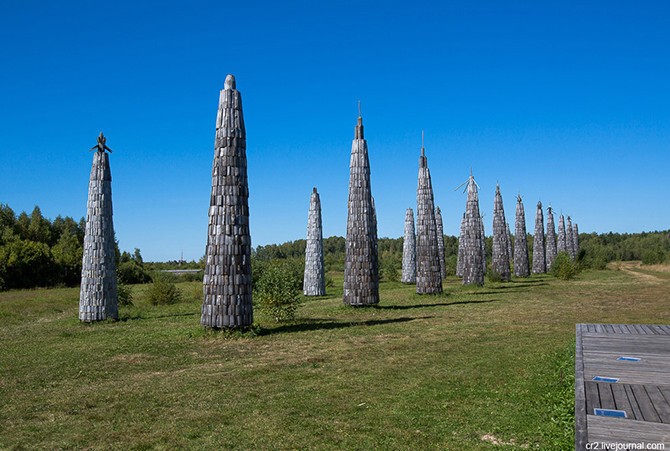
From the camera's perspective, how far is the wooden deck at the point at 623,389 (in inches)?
191

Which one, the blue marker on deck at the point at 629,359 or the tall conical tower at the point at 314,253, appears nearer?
the blue marker on deck at the point at 629,359

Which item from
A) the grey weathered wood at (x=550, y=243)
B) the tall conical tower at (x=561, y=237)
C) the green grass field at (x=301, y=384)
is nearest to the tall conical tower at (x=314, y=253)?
the green grass field at (x=301, y=384)

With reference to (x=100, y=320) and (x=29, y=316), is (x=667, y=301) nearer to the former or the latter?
(x=100, y=320)

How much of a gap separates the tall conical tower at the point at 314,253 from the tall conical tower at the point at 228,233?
14.3 metres

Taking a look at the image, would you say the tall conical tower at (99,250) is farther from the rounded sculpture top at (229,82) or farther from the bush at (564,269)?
the bush at (564,269)

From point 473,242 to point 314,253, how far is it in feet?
30.9

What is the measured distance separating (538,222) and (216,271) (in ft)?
147

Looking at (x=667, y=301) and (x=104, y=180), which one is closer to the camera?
(x=104, y=180)

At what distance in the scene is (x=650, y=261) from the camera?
67.8m

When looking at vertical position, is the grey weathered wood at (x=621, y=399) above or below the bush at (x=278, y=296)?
below

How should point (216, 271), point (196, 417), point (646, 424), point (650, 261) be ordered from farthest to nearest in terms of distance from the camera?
point (650, 261) → point (216, 271) → point (196, 417) → point (646, 424)

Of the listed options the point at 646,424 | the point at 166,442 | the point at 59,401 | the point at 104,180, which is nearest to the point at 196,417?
the point at 166,442

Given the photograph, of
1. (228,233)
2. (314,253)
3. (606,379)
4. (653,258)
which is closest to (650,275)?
(653,258)

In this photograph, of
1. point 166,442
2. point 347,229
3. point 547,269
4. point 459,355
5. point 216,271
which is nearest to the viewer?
point 166,442
